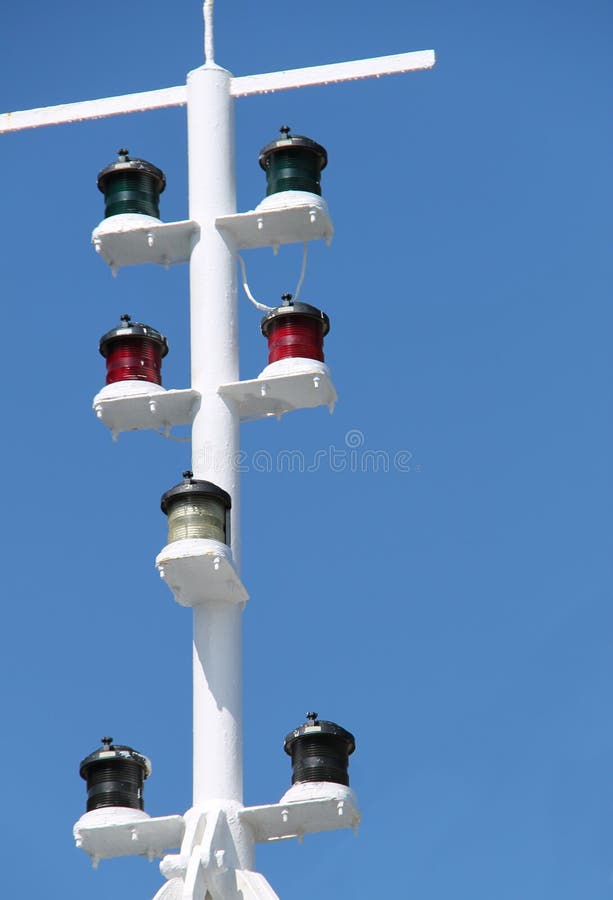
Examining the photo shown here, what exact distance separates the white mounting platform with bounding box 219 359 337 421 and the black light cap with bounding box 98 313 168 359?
3.80 feet

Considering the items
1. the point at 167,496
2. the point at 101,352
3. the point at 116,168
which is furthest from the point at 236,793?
the point at 116,168

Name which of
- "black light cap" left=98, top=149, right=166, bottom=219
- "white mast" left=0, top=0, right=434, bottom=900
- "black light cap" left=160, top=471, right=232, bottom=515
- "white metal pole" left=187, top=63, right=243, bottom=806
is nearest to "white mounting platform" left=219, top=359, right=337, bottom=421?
"white mast" left=0, top=0, right=434, bottom=900

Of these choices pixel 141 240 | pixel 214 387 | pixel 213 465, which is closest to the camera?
pixel 213 465

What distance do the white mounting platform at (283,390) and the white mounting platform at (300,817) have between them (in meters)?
4.38

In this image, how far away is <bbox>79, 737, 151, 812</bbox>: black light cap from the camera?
25406 millimetres

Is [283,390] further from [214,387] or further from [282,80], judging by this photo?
[282,80]

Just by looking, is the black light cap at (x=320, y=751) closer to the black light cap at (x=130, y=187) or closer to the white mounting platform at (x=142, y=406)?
the white mounting platform at (x=142, y=406)

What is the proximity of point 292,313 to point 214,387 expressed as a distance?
1.21m

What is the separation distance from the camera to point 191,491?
25.3 m

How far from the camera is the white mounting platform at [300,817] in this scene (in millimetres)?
24609

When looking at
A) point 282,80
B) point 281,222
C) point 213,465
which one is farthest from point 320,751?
point 282,80

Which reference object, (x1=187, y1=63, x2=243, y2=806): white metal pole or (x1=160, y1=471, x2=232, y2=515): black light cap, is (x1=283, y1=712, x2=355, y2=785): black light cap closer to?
(x1=187, y1=63, x2=243, y2=806): white metal pole

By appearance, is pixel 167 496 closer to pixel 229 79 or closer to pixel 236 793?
pixel 236 793

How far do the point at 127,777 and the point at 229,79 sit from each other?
28.3ft
